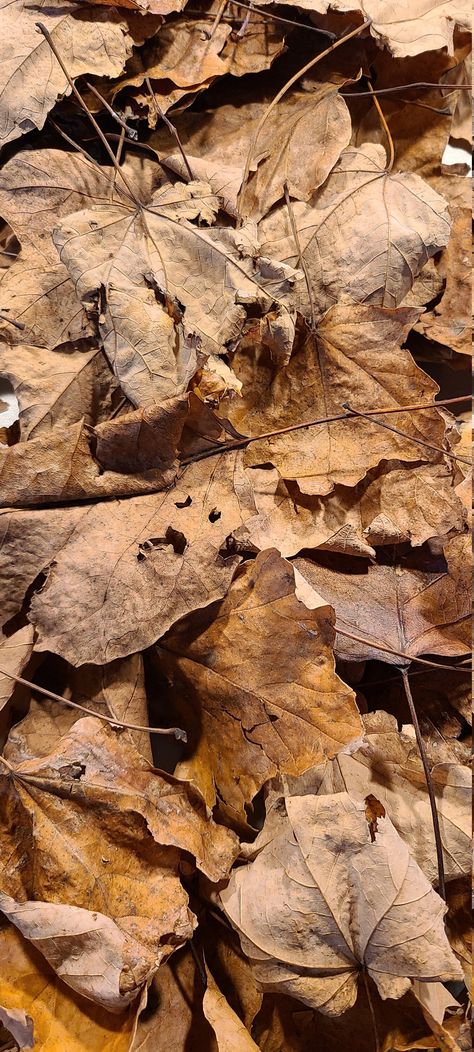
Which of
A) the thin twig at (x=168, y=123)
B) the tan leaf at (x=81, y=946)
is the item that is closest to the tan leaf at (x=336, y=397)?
the thin twig at (x=168, y=123)

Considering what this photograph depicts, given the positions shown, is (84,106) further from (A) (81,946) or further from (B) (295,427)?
(A) (81,946)

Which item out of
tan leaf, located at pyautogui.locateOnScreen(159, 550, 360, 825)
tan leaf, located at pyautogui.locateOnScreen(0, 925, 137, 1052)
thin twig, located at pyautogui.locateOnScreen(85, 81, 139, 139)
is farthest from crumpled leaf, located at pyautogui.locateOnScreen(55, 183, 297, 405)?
tan leaf, located at pyautogui.locateOnScreen(0, 925, 137, 1052)

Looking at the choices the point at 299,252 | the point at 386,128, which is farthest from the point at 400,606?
the point at 386,128

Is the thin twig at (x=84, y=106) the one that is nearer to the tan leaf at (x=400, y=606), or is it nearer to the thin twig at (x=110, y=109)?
the thin twig at (x=110, y=109)

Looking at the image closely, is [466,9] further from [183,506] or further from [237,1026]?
[237,1026]

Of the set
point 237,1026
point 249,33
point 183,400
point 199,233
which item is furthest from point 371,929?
point 249,33

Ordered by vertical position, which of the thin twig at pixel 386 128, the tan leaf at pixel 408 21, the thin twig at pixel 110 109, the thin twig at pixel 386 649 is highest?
the tan leaf at pixel 408 21
